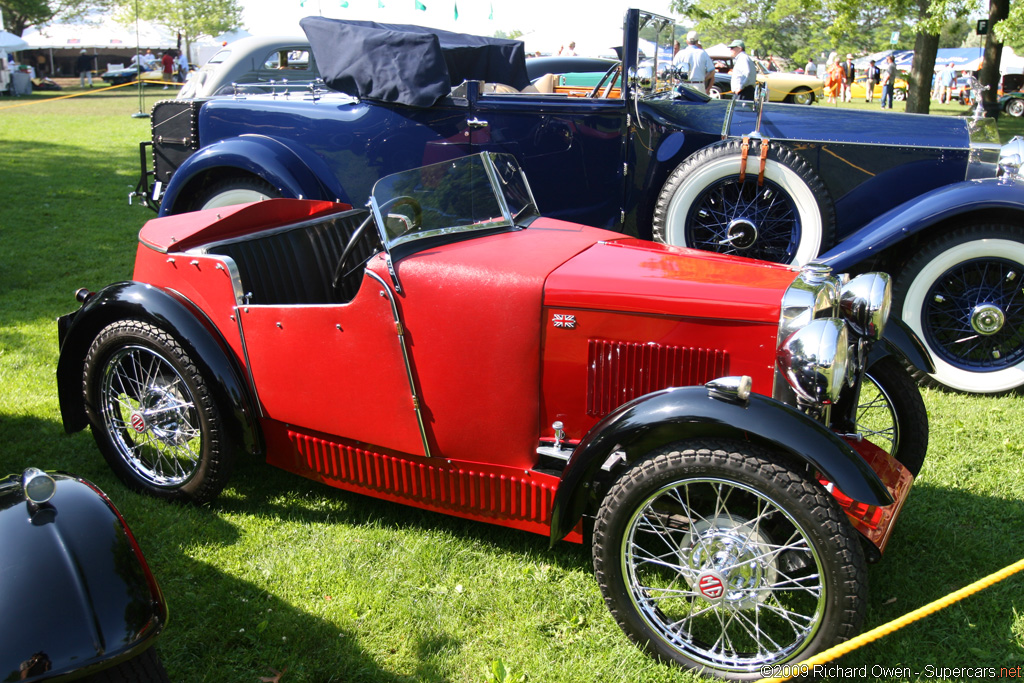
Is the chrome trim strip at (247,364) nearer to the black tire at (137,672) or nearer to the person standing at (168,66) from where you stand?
the black tire at (137,672)

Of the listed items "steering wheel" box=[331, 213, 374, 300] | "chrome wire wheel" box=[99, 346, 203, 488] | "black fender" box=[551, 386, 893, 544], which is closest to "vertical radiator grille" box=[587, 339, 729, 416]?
"black fender" box=[551, 386, 893, 544]

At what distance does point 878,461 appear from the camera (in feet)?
8.77

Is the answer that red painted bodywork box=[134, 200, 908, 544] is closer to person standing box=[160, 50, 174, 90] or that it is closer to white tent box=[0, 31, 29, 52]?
white tent box=[0, 31, 29, 52]

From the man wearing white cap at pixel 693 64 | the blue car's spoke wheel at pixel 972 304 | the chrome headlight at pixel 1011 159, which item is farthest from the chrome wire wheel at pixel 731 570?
the man wearing white cap at pixel 693 64

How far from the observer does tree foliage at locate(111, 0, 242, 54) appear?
46156mm

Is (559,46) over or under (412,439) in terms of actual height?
over

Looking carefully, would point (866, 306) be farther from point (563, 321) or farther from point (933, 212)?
point (933, 212)

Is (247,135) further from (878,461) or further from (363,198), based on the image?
(878,461)

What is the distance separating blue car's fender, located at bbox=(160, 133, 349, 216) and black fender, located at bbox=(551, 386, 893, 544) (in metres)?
3.55

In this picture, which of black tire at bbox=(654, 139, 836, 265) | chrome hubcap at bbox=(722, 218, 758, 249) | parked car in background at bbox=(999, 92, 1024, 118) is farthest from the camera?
parked car in background at bbox=(999, 92, 1024, 118)

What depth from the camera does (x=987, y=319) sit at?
4.39 m

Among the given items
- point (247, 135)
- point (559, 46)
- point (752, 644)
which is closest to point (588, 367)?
point (752, 644)

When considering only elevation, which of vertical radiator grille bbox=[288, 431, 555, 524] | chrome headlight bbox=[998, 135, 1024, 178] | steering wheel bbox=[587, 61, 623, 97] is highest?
steering wheel bbox=[587, 61, 623, 97]

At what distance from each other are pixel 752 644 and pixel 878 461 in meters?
0.76
